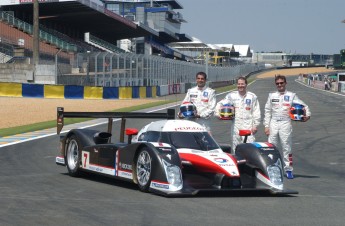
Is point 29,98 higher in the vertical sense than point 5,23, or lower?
lower

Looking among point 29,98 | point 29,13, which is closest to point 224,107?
point 29,98

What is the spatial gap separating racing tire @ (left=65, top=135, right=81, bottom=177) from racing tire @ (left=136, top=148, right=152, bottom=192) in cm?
198

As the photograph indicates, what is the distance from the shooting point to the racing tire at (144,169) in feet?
33.2

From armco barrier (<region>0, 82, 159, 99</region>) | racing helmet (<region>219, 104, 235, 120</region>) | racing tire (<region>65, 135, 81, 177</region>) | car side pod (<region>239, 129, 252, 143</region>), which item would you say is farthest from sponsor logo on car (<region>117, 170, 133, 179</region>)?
armco barrier (<region>0, 82, 159, 99</region>)

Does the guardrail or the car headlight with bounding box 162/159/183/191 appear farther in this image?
the guardrail

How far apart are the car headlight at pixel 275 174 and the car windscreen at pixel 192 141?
3.04 ft

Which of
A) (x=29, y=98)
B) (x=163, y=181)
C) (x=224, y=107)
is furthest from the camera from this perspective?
(x=29, y=98)

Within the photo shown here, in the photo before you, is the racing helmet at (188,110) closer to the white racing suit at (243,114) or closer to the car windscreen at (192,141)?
the white racing suit at (243,114)

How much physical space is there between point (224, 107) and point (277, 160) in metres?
2.13

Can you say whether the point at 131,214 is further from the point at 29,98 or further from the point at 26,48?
the point at 26,48

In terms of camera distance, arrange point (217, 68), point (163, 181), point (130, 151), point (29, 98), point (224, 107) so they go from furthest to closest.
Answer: point (217, 68) < point (29, 98) < point (224, 107) < point (130, 151) < point (163, 181)

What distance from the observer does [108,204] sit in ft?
29.6

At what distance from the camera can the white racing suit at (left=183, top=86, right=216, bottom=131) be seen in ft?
43.6

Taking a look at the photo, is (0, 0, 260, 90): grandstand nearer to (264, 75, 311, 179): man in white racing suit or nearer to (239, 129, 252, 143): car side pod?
(264, 75, 311, 179): man in white racing suit
